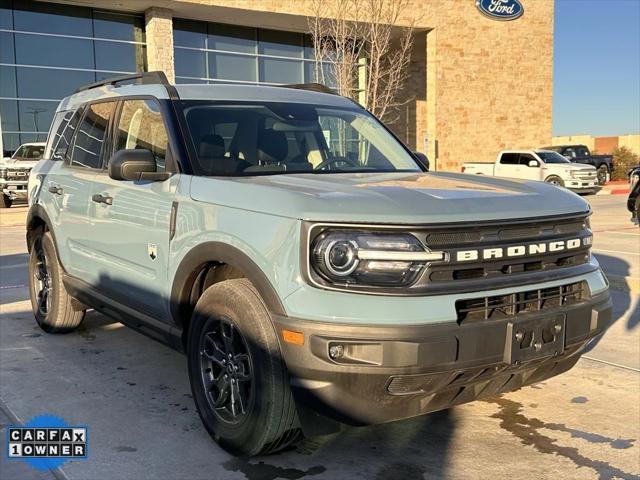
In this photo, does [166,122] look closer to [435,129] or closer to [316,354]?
[316,354]

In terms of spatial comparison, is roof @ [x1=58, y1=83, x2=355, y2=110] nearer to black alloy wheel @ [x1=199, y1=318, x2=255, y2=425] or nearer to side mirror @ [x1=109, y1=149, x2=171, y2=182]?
side mirror @ [x1=109, y1=149, x2=171, y2=182]

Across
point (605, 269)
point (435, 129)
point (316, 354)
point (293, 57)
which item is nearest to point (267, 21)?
point (293, 57)

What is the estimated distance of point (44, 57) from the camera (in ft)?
74.5

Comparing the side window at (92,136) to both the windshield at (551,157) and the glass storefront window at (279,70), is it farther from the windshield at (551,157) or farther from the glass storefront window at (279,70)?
the glass storefront window at (279,70)

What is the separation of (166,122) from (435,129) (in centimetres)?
2659

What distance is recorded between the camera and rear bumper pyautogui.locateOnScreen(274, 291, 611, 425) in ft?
8.49

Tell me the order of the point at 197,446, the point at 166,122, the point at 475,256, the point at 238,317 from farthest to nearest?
the point at 166,122 < the point at 197,446 < the point at 238,317 < the point at 475,256

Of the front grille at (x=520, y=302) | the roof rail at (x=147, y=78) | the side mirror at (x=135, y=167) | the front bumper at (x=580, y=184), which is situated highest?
the roof rail at (x=147, y=78)

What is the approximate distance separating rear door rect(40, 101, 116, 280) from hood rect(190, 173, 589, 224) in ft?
5.28

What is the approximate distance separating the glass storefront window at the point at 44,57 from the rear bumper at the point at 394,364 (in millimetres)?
22551

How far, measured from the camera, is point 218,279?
3461 mm

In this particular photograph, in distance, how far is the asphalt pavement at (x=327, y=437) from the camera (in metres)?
3.15

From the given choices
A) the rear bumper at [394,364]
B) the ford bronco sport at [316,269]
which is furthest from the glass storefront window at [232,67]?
the rear bumper at [394,364]

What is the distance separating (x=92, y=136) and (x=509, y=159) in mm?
21310
